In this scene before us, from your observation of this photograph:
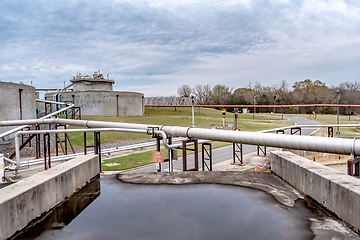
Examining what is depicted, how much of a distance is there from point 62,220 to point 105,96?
150 feet

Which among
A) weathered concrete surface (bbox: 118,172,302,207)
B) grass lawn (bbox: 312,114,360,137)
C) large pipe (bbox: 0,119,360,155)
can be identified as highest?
large pipe (bbox: 0,119,360,155)

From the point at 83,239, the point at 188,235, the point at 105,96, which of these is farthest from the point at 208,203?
the point at 105,96

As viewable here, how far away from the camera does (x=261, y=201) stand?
24.9 feet

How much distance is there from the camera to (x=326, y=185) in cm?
662

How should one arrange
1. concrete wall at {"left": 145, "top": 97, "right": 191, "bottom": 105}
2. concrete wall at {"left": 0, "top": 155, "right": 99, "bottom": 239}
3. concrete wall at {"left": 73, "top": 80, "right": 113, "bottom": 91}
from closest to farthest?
concrete wall at {"left": 0, "top": 155, "right": 99, "bottom": 239} < concrete wall at {"left": 73, "top": 80, "right": 113, "bottom": 91} < concrete wall at {"left": 145, "top": 97, "right": 191, "bottom": 105}

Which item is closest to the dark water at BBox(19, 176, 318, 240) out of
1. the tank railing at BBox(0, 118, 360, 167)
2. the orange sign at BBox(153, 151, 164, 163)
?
the tank railing at BBox(0, 118, 360, 167)

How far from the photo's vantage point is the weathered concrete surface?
847 centimetres

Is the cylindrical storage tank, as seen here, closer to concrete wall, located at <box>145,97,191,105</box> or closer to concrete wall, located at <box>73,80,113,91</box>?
concrete wall, located at <box>73,80,113,91</box>

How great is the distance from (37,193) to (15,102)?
25950 millimetres

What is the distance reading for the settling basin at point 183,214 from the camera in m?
5.77

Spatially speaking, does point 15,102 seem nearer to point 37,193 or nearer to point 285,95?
point 37,193

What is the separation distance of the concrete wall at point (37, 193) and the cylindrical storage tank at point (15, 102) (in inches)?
891

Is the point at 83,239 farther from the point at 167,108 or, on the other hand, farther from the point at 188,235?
the point at 167,108

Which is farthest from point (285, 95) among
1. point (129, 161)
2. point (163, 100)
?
point (129, 161)
